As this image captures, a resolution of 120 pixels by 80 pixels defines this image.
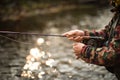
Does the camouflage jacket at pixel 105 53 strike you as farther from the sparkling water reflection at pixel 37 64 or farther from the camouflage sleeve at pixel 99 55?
the sparkling water reflection at pixel 37 64

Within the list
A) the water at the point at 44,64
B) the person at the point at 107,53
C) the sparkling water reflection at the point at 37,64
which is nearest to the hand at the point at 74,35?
the person at the point at 107,53

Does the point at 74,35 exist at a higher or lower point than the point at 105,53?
higher

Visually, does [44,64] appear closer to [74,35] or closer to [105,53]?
[74,35]

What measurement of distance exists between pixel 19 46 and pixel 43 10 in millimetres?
16494

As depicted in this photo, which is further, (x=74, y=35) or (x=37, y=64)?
(x=37, y=64)

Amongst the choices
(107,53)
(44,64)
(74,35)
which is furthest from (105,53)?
(44,64)

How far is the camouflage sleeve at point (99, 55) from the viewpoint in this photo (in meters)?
4.97

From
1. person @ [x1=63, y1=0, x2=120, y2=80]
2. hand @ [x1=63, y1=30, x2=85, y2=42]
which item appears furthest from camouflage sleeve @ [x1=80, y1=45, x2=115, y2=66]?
hand @ [x1=63, y1=30, x2=85, y2=42]

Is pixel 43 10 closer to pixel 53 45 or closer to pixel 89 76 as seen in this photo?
pixel 53 45

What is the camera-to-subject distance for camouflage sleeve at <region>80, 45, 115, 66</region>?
16.3ft

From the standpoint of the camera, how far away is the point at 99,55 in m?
5.06

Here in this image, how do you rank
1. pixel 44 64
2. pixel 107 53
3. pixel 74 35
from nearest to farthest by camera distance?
pixel 107 53 < pixel 74 35 < pixel 44 64

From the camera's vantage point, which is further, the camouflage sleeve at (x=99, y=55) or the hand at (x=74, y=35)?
the hand at (x=74, y=35)

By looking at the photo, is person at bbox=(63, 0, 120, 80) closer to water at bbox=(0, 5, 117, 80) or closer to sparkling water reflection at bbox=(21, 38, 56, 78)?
A: water at bbox=(0, 5, 117, 80)
